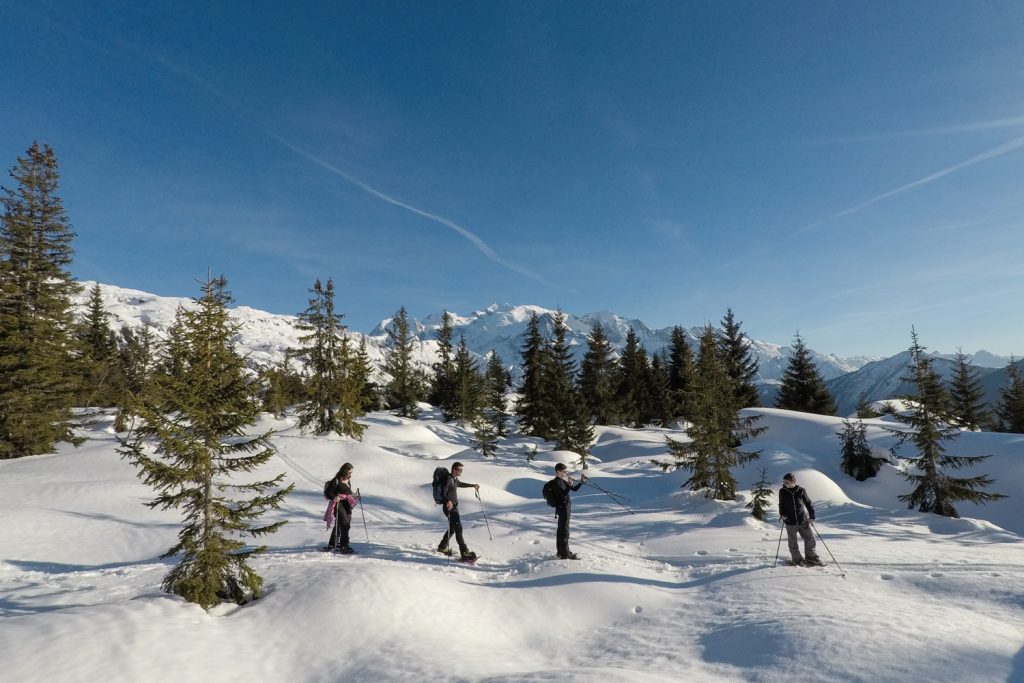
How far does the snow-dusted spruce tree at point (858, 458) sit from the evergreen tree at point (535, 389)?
2177 cm

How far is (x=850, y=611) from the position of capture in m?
7.20

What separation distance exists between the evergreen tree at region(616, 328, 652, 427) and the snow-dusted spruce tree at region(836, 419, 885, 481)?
23887 mm

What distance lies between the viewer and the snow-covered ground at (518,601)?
231 inches

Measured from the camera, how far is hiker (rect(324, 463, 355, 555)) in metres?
11.1

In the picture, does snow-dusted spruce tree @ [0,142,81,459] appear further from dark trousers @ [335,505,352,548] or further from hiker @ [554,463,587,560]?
hiker @ [554,463,587,560]

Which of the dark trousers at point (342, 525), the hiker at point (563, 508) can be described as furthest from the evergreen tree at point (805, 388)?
the dark trousers at point (342, 525)

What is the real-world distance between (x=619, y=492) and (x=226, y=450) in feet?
61.9

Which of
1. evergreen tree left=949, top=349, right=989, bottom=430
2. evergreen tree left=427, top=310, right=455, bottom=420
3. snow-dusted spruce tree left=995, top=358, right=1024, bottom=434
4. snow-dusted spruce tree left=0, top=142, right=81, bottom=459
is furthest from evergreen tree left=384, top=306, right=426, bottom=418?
snow-dusted spruce tree left=995, top=358, right=1024, bottom=434

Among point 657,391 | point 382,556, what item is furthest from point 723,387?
point 657,391

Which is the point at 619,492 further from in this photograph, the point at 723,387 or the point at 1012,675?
the point at 1012,675

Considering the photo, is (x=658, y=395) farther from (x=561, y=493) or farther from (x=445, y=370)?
(x=561, y=493)

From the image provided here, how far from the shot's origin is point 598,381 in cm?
4775

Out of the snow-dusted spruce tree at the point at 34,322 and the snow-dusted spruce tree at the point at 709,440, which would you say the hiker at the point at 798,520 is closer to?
the snow-dusted spruce tree at the point at 709,440

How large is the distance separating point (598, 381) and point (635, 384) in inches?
314
